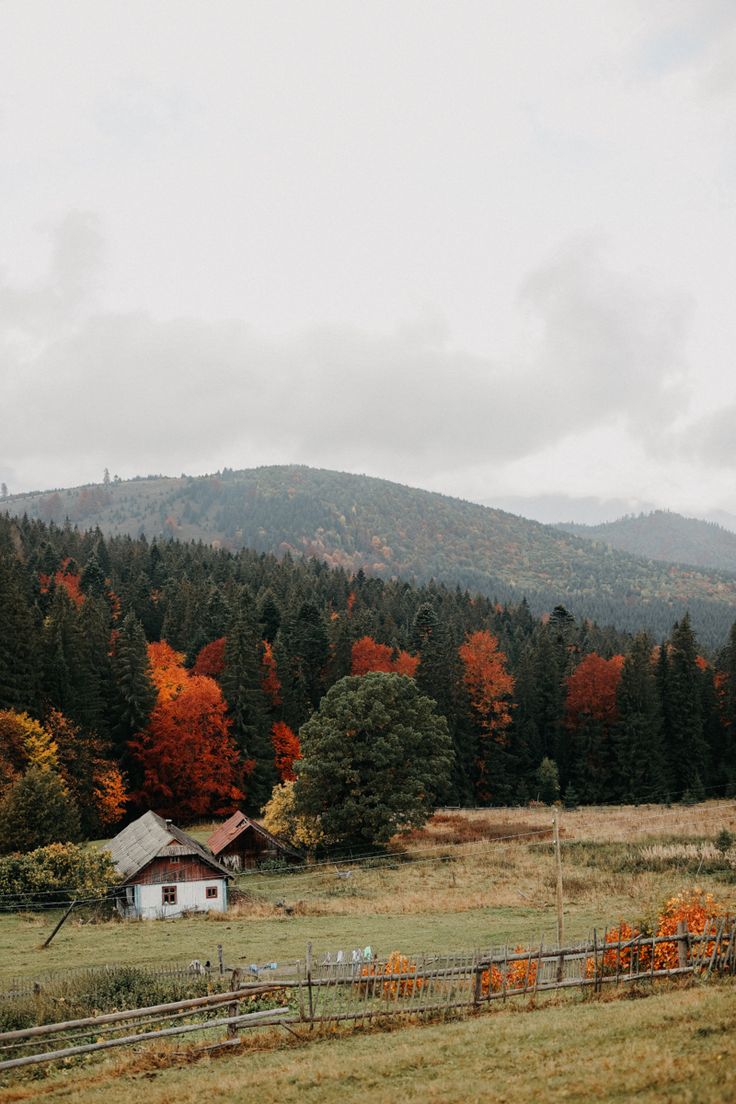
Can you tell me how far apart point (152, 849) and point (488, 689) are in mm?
51400

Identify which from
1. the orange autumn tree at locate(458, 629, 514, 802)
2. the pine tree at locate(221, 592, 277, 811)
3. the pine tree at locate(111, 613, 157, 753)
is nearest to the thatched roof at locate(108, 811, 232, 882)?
the pine tree at locate(111, 613, 157, 753)

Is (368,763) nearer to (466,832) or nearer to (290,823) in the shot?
(290,823)

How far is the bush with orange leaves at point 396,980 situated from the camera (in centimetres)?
2008

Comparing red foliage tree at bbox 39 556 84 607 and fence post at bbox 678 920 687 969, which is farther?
red foliage tree at bbox 39 556 84 607

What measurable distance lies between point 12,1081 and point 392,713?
148ft

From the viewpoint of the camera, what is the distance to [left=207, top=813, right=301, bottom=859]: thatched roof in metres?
55.5

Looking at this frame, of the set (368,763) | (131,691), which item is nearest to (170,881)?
(368,763)

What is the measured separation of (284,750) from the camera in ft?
267

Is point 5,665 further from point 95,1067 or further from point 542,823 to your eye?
point 95,1067

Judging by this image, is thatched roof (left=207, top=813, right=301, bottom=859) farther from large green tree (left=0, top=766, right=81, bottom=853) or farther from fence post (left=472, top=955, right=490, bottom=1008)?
fence post (left=472, top=955, right=490, bottom=1008)

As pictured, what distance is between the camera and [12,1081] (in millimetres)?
17422

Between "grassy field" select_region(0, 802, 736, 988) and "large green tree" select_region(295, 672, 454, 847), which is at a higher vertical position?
"large green tree" select_region(295, 672, 454, 847)

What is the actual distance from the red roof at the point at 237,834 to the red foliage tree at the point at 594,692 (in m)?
46.8

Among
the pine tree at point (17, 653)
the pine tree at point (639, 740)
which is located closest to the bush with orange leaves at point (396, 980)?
the pine tree at point (17, 653)
